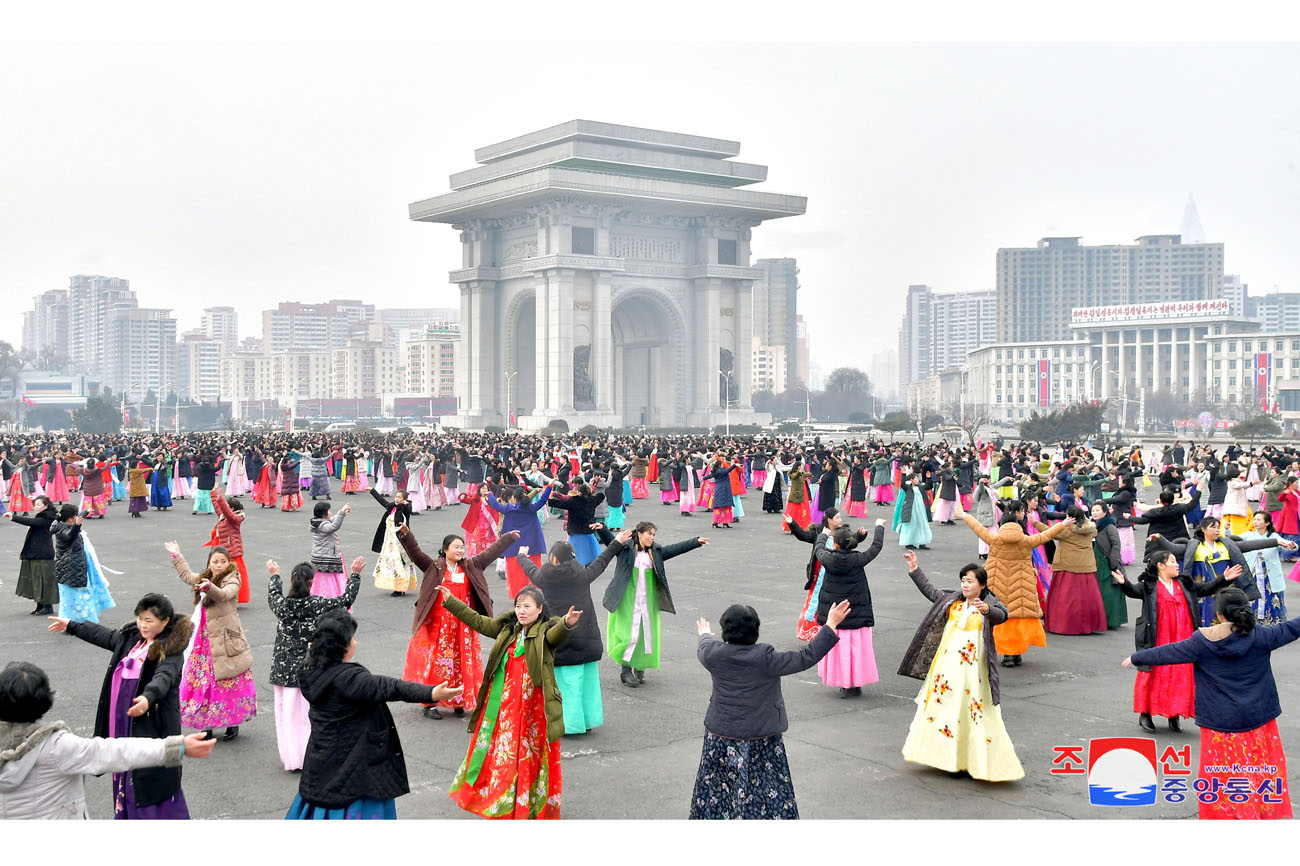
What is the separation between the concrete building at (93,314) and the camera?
164m

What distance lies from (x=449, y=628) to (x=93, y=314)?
17799 centimetres

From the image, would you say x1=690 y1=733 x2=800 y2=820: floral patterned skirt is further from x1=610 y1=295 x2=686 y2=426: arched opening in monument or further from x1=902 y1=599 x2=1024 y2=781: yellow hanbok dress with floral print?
x1=610 y1=295 x2=686 y2=426: arched opening in monument

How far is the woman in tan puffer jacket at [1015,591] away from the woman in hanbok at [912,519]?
8.52m

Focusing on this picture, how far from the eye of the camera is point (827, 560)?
8836mm

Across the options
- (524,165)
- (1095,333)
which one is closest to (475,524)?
(524,165)

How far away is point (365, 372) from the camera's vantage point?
166 m

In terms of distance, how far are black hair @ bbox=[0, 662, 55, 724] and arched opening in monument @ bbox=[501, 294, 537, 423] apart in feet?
219

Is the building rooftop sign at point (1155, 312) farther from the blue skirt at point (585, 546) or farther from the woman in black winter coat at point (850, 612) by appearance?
the woman in black winter coat at point (850, 612)

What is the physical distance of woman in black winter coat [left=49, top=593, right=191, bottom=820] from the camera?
5.50 m

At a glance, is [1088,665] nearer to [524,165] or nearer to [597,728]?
[597,728]

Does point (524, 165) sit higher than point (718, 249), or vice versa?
point (524, 165)

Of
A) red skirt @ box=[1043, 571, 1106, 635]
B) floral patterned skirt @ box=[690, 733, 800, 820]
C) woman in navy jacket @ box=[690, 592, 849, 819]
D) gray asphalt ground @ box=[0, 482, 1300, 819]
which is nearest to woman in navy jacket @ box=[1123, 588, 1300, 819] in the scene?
gray asphalt ground @ box=[0, 482, 1300, 819]

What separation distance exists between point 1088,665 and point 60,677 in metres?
8.23

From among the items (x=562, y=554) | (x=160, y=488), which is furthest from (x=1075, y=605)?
(x=160, y=488)
